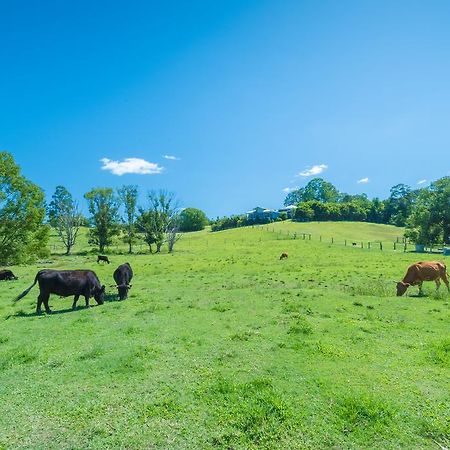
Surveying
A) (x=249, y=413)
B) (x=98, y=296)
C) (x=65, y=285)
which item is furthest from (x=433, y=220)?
(x=249, y=413)

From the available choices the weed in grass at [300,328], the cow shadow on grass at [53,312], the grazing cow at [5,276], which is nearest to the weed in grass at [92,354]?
the weed in grass at [300,328]

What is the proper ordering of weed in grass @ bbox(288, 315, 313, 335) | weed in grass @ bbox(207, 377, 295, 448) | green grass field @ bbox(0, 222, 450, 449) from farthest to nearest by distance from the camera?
weed in grass @ bbox(288, 315, 313, 335), green grass field @ bbox(0, 222, 450, 449), weed in grass @ bbox(207, 377, 295, 448)

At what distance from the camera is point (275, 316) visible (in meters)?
14.1

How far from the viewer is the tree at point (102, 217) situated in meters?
62.3

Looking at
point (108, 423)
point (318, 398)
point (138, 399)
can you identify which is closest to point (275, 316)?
point (318, 398)

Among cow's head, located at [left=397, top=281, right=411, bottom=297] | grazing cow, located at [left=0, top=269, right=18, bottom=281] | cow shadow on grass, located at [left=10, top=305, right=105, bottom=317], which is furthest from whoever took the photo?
grazing cow, located at [left=0, top=269, right=18, bottom=281]

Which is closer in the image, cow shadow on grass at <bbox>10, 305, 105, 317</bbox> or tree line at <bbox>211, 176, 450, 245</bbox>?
cow shadow on grass at <bbox>10, 305, 105, 317</bbox>

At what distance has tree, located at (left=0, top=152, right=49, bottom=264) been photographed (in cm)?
2905

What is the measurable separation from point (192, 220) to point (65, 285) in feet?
374

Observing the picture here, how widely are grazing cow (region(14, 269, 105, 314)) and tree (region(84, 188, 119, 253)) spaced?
4637cm

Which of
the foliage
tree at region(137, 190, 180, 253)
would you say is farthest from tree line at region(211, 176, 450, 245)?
tree at region(137, 190, 180, 253)

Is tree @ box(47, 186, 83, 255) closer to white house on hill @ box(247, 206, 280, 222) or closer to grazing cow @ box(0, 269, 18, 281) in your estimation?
grazing cow @ box(0, 269, 18, 281)

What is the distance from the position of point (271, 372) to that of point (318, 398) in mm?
1480

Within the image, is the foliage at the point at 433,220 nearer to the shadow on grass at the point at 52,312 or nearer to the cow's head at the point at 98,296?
the cow's head at the point at 98,296
